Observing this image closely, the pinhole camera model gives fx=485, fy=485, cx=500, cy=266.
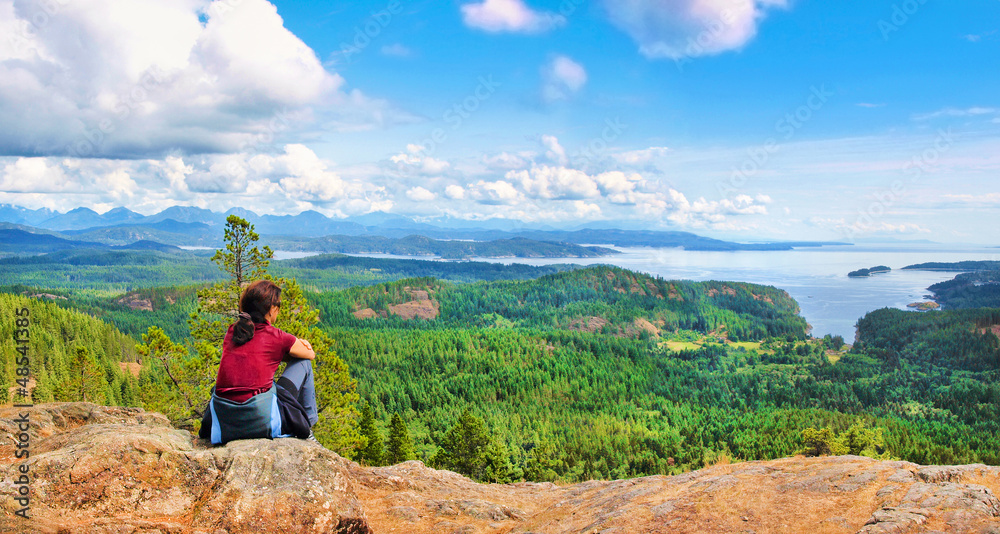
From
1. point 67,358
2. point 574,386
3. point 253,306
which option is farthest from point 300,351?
point 574,386

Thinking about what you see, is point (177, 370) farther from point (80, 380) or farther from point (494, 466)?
point (494, 466)

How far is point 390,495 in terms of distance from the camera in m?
12.6

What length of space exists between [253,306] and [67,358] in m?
109

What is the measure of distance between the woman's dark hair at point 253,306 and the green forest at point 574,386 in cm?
1520

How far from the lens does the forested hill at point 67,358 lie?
42.2 m

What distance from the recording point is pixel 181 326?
176 meters

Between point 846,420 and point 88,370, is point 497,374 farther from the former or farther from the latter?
point 88,370

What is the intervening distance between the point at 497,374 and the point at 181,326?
418ft

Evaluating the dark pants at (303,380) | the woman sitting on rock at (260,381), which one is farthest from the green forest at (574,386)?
the woman sitting on rock at (260,381)

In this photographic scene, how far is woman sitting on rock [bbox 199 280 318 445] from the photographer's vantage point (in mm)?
9117

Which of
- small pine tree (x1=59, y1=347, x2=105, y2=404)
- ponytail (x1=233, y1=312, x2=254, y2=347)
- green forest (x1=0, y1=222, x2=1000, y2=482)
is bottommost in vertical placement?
green forest (x1=0, y1=222, x2=1000, y2=482)

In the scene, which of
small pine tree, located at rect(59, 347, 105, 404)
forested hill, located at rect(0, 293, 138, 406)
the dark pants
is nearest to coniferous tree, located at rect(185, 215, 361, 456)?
the dark pants

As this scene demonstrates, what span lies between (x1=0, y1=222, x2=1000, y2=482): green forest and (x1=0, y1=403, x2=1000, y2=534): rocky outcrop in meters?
12.9

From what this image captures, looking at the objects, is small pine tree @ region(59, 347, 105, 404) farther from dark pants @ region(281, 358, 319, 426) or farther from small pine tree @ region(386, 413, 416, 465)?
dark pants @ region(281, 358, 319, 426)
